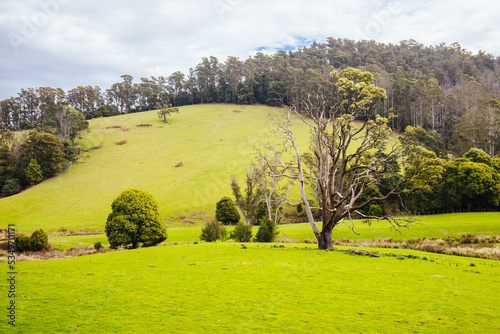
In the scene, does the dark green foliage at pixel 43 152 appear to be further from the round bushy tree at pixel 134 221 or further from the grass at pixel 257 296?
the grass at pixel 257 296

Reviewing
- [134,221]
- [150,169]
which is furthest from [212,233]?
[150,169]

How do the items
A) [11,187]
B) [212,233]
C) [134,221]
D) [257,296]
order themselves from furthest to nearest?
[11,187] < [212,233] < [134,221] < [257,296]

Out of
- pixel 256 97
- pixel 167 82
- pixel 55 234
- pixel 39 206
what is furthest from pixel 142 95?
pixel 55 234

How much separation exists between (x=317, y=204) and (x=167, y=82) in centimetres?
11822

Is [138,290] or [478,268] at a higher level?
[138,290]

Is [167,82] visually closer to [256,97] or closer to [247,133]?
[256,97]

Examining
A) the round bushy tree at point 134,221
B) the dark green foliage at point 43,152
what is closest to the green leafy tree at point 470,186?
the round bushy tree at point 134,221

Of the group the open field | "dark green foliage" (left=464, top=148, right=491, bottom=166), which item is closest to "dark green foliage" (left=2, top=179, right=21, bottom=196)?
the open field

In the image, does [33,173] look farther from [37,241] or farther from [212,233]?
[212,233]

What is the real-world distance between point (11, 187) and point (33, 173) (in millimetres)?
4978

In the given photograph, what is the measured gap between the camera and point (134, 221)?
24.5 metres

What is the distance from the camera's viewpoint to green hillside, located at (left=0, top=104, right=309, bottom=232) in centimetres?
5159

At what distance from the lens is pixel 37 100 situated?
107312 mm

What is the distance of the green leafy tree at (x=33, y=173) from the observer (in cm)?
6503
